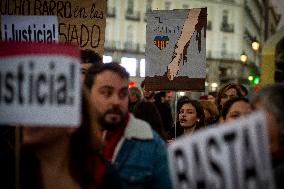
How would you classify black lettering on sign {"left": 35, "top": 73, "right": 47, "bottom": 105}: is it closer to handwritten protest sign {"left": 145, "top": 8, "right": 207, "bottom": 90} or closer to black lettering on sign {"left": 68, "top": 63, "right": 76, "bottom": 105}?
black lettering on sign {"left": 68, "top": 63, "right": 76, "bottom": 105}

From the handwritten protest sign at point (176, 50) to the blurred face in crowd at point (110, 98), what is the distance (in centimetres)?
334

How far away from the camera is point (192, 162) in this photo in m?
2.19

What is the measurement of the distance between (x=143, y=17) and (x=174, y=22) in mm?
52760

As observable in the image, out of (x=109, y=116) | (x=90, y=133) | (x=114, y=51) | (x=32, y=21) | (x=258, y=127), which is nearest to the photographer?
(x=258, y=127)

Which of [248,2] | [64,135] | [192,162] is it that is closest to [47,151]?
[64,135]

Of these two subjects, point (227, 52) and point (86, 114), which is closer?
point (86, 114)

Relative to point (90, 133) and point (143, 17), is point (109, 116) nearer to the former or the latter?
point (90, 133)

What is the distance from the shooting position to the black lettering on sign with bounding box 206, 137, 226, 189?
212cm

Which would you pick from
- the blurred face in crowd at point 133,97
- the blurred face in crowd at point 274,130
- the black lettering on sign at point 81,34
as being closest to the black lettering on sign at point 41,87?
the blurred face in crowd at point 274,130

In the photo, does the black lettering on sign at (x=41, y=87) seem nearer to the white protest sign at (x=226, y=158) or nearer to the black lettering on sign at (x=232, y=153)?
the white protest sign at (x=226, y=158)

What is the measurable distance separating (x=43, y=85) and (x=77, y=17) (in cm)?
369

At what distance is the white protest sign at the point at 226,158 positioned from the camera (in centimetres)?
204

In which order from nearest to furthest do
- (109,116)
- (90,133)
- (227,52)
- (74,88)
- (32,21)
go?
(74,88) < (90,133) < (109,116) < (32,21) < (227,52)

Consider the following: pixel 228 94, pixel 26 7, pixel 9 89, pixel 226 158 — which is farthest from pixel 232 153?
pixel 228 94
